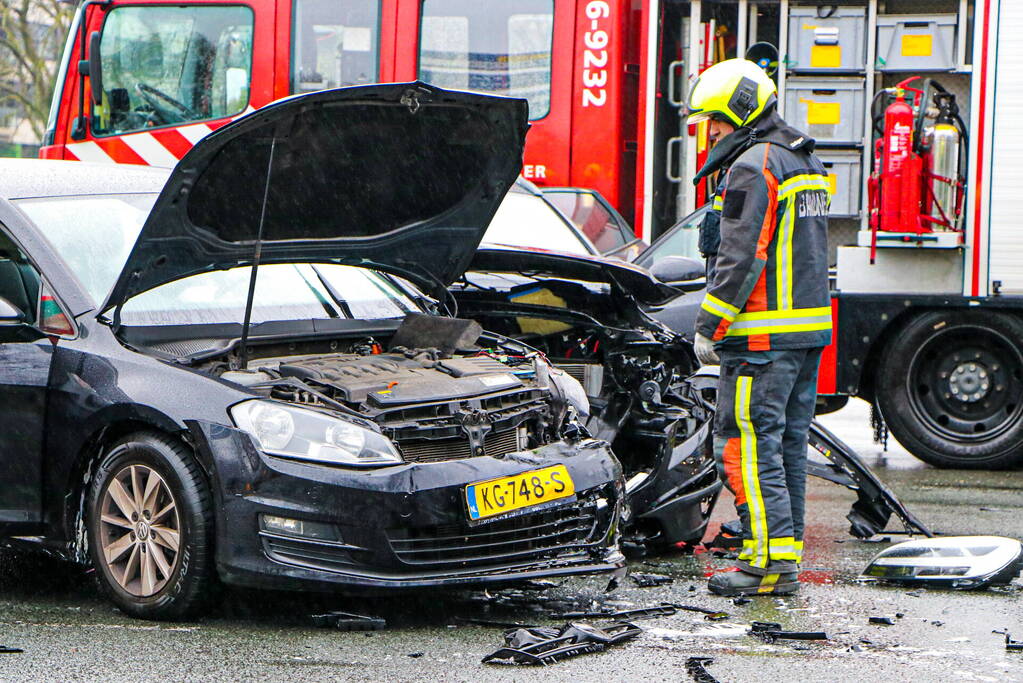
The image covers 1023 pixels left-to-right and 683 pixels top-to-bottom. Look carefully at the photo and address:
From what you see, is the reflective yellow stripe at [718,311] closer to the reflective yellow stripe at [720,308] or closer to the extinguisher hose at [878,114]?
the reflective yellow stripe at [720,308]

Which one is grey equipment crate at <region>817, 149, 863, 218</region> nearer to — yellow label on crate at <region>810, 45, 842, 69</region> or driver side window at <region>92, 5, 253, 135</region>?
yellow label on crate at <region>810, 45, 842, 69</region>

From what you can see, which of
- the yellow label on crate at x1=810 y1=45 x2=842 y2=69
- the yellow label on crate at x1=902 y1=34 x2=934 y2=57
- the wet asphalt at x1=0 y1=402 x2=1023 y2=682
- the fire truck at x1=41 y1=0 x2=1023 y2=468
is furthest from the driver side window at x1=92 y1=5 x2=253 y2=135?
the wet asphalt at x1=0 y1=402 x2=1023 y2=682

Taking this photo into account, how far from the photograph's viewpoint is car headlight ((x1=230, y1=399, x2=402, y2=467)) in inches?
198

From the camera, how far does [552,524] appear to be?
212 inches

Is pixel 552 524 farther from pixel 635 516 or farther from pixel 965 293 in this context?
pixel 965 293

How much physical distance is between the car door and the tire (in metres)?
0.25

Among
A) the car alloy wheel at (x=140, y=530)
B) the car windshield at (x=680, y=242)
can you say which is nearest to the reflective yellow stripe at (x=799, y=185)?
the car alloy wheel at (x=140, y=530)

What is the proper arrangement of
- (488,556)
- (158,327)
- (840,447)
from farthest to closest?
(840,447) < (158,327) < (488,556)

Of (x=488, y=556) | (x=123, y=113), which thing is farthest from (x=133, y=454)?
(x=123, y=113)

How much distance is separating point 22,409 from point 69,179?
1039 mm

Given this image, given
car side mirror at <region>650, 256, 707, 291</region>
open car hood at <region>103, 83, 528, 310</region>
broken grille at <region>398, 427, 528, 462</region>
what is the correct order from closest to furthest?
broken grille at <region>398, 427, 528, 462</region>, open car hood at <region>103, 83, 528, 310</region>, car side mirror at <region>650, 256, 707, 291</region>

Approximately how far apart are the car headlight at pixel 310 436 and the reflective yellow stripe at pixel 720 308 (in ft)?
4.59

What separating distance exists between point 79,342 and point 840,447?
328cm

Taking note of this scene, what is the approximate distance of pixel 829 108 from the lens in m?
10.3
